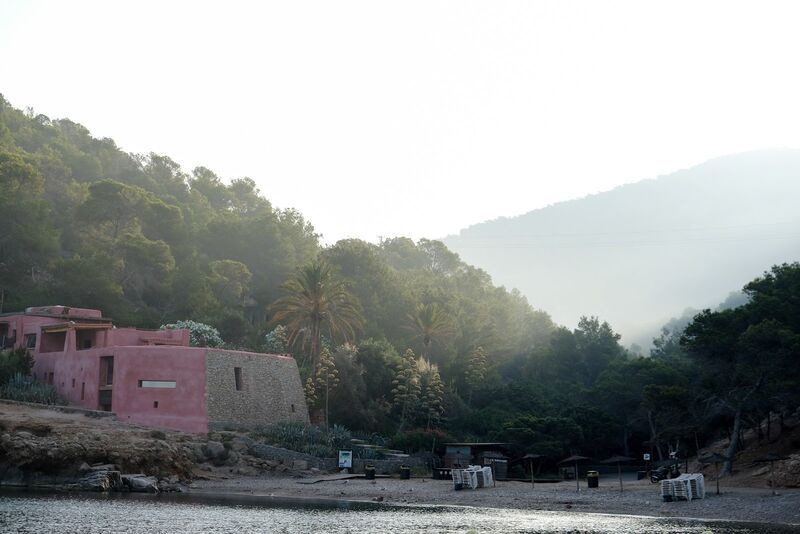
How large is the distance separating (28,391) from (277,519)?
934 inches

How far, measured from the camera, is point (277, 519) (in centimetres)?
2952

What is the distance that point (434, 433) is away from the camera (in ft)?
183

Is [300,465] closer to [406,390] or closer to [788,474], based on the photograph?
[406,390]

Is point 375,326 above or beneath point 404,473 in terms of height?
above

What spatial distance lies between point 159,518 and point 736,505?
73.0 feet

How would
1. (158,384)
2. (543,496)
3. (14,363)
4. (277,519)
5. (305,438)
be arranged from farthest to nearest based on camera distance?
(14,363) < (305,438) < (158,384) < (543,496) < (277,519)

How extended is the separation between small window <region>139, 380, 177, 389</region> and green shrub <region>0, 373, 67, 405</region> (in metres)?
5.20

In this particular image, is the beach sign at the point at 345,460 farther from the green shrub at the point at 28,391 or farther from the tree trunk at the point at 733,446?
the tree trunk at the point at 733,446

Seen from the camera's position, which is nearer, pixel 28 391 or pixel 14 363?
pixel 28 391

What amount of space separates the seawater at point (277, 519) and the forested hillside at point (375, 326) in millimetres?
14590

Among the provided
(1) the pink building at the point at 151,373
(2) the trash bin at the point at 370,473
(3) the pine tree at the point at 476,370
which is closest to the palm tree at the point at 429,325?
(3) the pine tree at the point at 476,370

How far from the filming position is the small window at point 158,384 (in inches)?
1849

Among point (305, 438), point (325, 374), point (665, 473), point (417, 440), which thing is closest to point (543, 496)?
point (665, 473)

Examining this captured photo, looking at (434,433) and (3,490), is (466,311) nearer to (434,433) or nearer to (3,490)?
(434,433)
